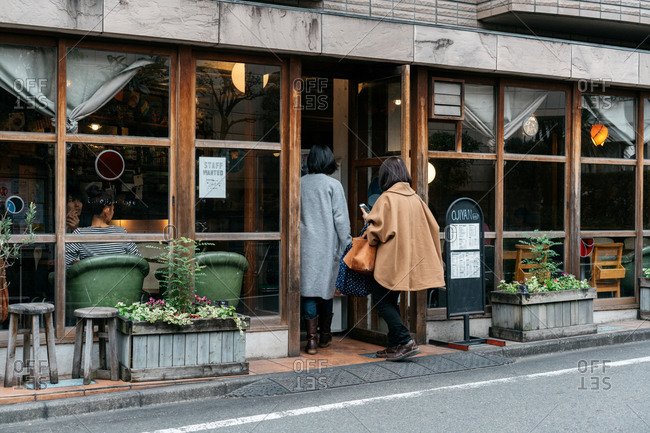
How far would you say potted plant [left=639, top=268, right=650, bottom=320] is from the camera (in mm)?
10500

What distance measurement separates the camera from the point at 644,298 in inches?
415

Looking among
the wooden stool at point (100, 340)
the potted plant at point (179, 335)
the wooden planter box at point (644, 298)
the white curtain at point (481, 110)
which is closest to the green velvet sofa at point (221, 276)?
the potted plant at point (179, 335)

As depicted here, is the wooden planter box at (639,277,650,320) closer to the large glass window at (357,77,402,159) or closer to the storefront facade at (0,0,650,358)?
the storefront facade at (0,0,650,358)

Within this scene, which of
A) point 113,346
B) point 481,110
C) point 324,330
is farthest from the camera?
point 481,110

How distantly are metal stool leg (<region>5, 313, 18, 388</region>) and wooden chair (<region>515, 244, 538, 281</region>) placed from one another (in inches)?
240

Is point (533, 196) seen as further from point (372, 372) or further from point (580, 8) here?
point (372, 372)

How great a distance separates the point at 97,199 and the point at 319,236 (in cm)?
242

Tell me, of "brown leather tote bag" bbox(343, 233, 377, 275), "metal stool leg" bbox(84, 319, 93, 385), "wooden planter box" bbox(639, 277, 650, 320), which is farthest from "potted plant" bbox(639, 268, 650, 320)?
"metal stool leg" bbox(84, 319, 93, 385)

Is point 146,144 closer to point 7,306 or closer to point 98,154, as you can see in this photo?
point 98,154

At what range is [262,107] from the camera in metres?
7.92

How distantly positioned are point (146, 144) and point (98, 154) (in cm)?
47

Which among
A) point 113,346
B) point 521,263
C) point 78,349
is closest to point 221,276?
point 113,346

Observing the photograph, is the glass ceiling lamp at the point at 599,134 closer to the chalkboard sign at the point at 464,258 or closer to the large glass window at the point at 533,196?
the large glass window at the point at 533,196

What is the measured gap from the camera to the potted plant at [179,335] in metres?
6.46
